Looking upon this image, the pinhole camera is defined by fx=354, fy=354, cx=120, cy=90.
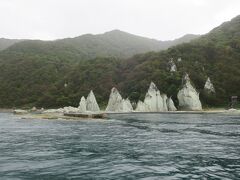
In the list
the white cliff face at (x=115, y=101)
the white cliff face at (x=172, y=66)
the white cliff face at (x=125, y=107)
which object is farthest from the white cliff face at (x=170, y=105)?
the white cliff face at (x=172, y=66)

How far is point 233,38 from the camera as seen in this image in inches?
6767

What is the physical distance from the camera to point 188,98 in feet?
431

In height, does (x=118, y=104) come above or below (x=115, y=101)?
below

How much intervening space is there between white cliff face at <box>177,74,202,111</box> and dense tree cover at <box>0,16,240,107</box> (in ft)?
22.8

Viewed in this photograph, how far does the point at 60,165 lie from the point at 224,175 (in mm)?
10612

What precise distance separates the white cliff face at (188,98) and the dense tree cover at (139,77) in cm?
695

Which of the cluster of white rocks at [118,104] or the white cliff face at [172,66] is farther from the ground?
the white cliff face at [172,66]

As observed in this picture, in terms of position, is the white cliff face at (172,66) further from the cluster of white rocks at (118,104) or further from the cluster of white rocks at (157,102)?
the cluster of white rocks at (118,104)

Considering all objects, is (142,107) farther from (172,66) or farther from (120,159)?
(120,159)

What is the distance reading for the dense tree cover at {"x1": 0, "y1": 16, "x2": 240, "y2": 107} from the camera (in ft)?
479

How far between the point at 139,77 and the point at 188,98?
34.6m

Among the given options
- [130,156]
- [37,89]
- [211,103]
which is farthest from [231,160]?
[37,89]

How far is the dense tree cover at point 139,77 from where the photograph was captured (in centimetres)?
14600

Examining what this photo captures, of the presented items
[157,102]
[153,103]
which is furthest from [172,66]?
[153,103]
